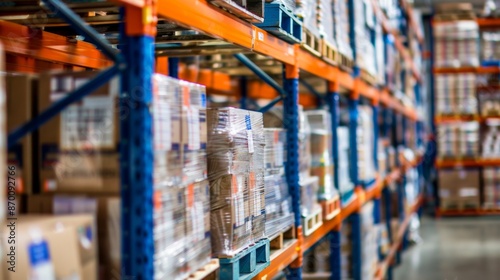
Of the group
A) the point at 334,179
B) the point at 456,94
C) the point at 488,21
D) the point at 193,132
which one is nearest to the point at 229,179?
the point at 193,132

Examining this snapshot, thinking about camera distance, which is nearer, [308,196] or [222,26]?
[222,26]

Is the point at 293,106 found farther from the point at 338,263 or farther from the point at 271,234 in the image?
the point at 338,263

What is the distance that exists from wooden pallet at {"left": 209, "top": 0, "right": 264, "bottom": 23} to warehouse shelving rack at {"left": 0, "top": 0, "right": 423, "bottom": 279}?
0.04 m

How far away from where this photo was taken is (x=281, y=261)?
13.5 feet

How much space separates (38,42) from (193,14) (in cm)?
133

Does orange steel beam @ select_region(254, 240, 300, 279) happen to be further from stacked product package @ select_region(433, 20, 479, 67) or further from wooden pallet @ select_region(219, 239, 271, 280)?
stacked product package @ select_region(433, 20, 479, 67)

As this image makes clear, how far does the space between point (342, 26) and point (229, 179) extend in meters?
3.48

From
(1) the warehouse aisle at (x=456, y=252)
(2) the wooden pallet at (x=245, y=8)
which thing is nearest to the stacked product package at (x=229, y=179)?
(2) the wooden pallet at (x=245, y=8)

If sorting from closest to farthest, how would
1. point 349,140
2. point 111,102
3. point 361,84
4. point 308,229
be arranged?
point 111,102
point 308,229
point 349,140
point 361,84

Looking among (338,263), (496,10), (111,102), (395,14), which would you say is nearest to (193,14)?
(111,102)

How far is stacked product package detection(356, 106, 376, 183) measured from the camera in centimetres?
738

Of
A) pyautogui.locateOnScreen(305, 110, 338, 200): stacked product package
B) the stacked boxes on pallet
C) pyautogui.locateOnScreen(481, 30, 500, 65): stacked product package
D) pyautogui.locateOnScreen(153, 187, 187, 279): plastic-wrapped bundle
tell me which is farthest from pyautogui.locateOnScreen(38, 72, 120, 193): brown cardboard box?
pyautogui.locateOnScreen(481, 30, 500, 65): stacked product package

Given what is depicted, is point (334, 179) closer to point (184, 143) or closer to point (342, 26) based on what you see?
point (342, 26)

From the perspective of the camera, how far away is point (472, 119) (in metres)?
15.5
